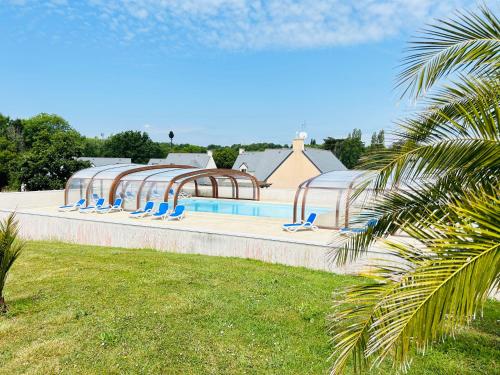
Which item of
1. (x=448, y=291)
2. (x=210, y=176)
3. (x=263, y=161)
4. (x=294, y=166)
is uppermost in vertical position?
(x=263, y=161)

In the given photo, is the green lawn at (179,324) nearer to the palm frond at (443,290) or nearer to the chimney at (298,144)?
the palm frond at (443,290)

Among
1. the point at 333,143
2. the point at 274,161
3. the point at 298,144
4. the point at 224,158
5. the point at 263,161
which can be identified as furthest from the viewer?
the point at 333,143

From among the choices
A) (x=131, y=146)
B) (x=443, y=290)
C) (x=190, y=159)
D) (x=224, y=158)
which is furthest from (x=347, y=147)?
(x=443, y=290)

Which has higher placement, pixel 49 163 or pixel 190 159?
pixel 190 159

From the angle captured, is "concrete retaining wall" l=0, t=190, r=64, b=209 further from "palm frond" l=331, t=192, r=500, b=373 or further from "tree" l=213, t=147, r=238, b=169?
"tree" l=213, t=147, r=238, b=169

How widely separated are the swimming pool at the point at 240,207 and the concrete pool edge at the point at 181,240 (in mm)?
7680

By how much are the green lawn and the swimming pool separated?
1121 cm

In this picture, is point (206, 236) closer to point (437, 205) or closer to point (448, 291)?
point (437, 205)

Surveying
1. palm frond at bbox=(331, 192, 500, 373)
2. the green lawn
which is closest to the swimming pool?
the green lawn

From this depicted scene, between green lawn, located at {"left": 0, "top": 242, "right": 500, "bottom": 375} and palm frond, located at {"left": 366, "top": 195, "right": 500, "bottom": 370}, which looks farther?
green lawn, located at {"left": 0, "top": 242, "right": 500, "bottom": 375}

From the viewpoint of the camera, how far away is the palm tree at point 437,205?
8.25 feet

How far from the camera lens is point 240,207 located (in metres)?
22.8

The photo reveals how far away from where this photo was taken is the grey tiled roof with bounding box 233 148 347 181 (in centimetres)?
4451

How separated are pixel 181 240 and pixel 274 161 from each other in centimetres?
3484
